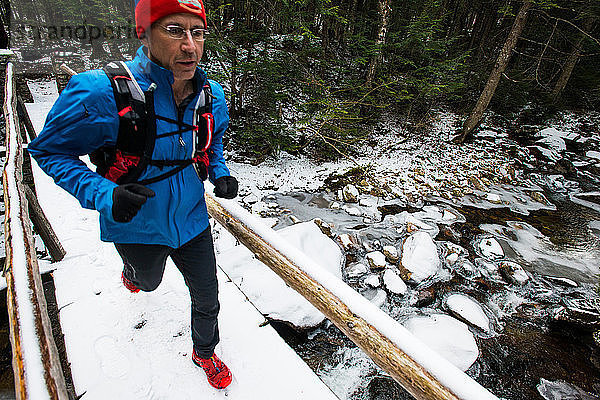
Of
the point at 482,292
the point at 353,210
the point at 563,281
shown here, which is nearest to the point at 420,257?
the point at 482,292

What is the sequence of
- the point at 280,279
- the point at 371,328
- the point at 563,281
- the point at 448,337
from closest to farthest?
the point at 371,328 → the point at 448,337 → the point at 280,279 → the point at 563,281

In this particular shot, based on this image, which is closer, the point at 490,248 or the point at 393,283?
the point at 393,283

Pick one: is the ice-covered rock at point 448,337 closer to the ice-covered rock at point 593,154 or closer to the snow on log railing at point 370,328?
the snow on log railing at point 370,328

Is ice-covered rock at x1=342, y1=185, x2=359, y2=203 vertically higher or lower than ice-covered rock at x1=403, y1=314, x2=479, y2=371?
lower

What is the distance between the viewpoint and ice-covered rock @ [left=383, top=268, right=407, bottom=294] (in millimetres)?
5438

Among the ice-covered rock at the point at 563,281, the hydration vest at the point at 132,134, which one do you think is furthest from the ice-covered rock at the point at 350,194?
the hydration vest at the point at 132,134

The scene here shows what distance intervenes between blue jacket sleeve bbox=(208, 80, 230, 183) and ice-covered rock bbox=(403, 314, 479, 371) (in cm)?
407

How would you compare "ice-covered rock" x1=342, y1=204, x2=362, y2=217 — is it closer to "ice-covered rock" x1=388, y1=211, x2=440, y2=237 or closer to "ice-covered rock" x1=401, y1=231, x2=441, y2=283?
"ice-covered rock" x1=388, y1=211, x2=440, y2=237

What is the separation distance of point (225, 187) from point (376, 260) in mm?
4789

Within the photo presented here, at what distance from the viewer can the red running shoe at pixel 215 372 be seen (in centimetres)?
220

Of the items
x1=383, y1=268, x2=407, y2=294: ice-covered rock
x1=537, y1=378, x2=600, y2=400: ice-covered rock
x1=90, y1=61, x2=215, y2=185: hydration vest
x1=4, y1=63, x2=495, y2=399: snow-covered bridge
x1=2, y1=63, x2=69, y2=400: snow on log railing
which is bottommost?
x1=383, y1=268, x2=407, y2=294: ice-covered rock

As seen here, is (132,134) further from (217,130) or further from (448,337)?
(448,337)

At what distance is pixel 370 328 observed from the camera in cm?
198

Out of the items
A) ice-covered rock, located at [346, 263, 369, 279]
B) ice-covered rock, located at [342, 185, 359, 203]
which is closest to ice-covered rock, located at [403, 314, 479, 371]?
ice-covered rock, located at [346, 263, 369, 279]
